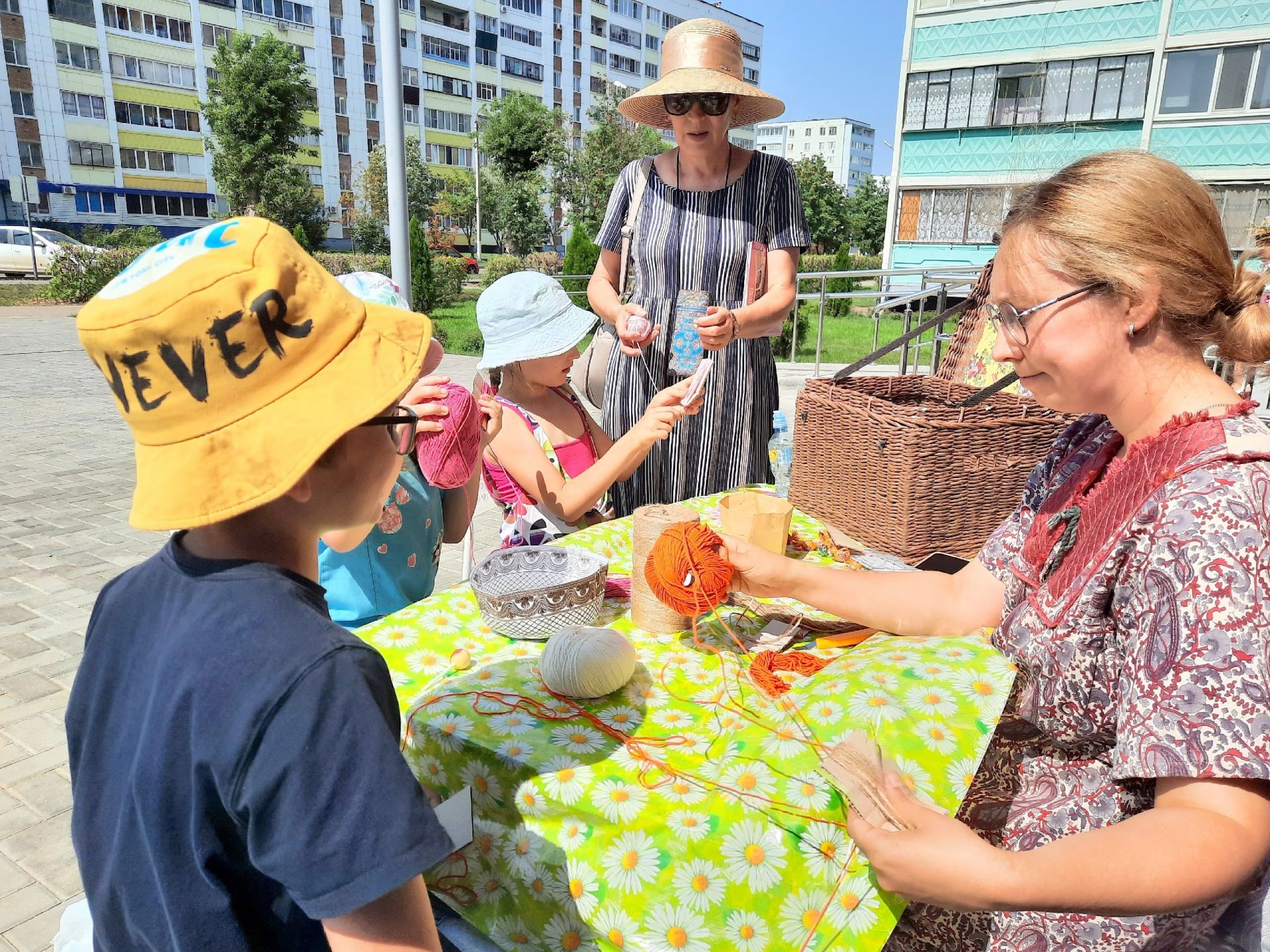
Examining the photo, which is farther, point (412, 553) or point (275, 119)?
point (275, 119)

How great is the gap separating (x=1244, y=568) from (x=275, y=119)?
113 ft

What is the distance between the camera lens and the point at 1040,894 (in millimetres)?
946

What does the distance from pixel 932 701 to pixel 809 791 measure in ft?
0.76

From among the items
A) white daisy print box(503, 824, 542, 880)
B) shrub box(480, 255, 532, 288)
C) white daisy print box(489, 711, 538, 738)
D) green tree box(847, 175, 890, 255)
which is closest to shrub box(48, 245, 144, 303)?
shrub box(480, 255, 532, 288)

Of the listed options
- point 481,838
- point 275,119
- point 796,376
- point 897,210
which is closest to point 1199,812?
point 481,838

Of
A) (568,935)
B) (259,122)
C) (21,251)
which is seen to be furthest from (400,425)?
(259,122)

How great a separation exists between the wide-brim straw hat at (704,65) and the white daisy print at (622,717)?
2177 mm

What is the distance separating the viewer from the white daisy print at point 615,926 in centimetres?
106

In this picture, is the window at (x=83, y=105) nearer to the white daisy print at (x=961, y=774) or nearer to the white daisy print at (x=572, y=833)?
the white daisy print at (x=572, y=833)

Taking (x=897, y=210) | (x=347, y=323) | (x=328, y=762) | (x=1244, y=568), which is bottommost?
(x=328, y=762)

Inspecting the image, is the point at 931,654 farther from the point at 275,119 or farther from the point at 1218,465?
the point at 275,119

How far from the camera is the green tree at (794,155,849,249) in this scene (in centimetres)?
4819

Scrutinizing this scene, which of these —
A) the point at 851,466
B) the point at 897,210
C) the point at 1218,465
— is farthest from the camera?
the point at 897,210

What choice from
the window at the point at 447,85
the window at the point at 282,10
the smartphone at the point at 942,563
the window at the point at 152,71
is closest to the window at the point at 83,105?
the window at the point at 152,71
